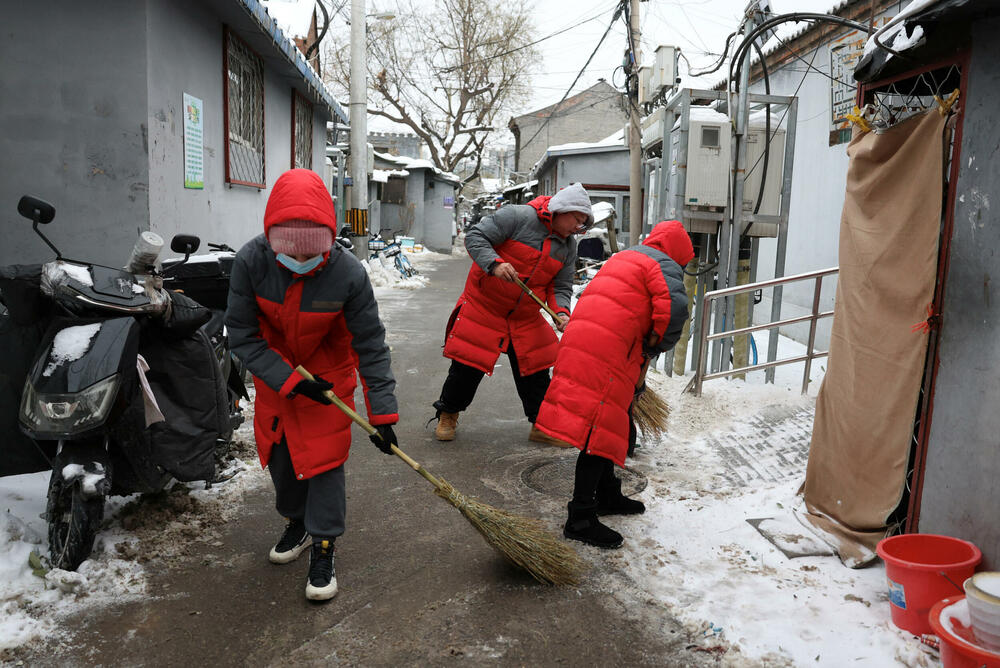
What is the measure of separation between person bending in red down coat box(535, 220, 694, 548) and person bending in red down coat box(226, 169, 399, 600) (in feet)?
3.06

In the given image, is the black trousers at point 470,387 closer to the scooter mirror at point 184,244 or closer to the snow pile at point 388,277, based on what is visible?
the scooter mirror at point 184,244

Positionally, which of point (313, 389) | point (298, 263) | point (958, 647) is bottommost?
point (958, 647)

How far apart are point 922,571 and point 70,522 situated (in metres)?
3.36

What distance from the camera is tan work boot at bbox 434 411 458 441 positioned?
5391 mm

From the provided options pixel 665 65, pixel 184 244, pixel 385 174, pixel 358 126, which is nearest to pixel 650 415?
pixel 184 244

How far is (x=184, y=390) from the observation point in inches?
139

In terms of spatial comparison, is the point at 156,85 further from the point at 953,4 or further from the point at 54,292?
the point at 953,4

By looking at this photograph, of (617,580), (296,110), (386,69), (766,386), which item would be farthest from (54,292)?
(386,69)

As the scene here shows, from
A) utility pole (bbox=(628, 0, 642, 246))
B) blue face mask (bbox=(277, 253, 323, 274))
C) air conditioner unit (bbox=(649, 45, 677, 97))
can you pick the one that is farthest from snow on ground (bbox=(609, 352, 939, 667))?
utility pole (bbox=(628, 0, 642, 246))

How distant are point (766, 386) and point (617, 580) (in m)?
3.51

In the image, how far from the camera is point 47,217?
3.24 m

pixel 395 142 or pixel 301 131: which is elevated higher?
pixel 395 142

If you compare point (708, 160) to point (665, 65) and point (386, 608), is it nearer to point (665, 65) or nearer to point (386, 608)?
point (665, 65)

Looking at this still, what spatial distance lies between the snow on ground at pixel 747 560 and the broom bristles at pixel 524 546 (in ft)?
1.16
